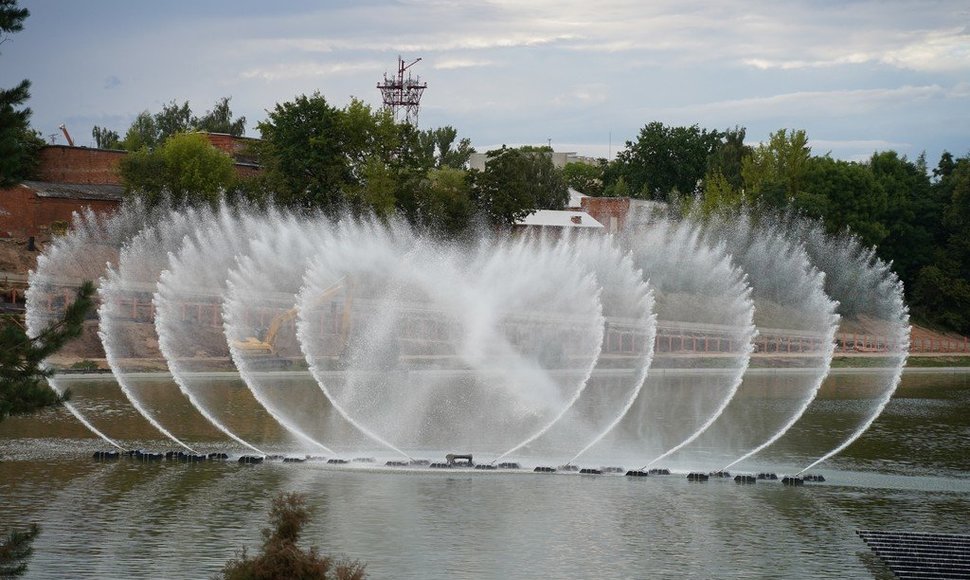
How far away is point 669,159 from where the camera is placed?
15900cm

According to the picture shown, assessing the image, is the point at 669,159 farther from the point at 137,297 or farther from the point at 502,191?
the point at 137,297

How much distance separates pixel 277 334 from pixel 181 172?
86.7 ft

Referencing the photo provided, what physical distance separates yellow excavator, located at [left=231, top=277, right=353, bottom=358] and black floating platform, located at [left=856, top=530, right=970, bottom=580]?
41.6m

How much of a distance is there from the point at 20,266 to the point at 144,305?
33.0ft

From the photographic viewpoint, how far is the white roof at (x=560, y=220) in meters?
120

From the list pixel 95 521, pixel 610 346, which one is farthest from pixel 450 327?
pixel 95 521

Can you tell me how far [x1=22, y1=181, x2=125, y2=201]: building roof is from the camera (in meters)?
93.6

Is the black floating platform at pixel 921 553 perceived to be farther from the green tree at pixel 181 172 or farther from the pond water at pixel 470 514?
the green tree at pixel 181 172

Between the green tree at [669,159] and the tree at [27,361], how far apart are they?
429ft

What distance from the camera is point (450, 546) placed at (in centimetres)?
3569

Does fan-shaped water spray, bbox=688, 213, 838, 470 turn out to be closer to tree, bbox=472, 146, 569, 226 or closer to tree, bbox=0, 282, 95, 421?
tree, bbox=472, 146, 569, 226

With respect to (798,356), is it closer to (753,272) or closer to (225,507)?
(753,272)

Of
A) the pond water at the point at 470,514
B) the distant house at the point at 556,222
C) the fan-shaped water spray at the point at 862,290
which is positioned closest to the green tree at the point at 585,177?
the distant house at the point at 556,222

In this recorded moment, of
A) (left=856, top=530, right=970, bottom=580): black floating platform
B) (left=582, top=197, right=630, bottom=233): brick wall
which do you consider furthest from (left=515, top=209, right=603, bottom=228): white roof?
(left=856, top=530, right=970, bottom=580): black floating platform
